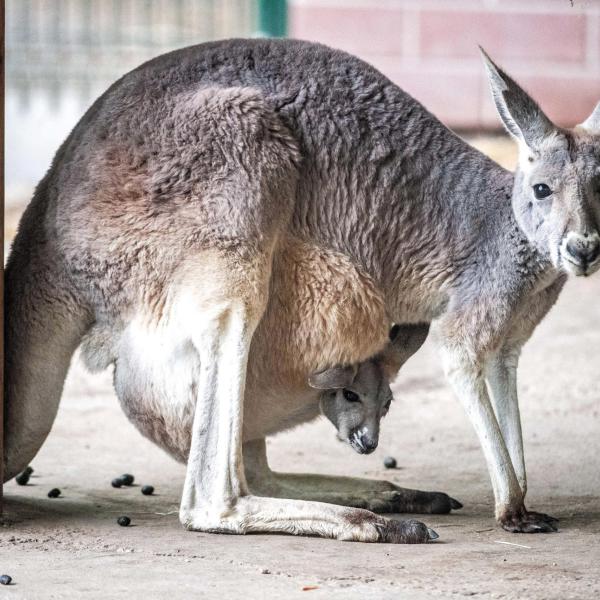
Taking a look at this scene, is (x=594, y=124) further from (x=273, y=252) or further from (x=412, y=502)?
(x=412, y=502)

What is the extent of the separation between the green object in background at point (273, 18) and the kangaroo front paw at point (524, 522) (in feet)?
22.1

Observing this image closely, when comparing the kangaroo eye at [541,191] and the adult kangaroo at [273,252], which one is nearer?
the adult kangaroo at [273,252]

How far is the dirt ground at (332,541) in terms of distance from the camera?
11.6 ft

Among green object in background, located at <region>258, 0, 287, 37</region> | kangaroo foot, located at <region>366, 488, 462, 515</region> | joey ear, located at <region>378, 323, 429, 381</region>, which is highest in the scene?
Answer: green object in background, located at <region>258, 0, 287, 37</region>

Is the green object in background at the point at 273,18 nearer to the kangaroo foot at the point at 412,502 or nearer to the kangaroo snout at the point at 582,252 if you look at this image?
the kangaroo foot at the point at 412,502

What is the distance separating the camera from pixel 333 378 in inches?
178

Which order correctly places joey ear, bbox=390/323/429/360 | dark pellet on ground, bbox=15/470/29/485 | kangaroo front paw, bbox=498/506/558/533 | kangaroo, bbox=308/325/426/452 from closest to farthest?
kangaroo front paw, bbox=498/506/558/533, kangaroo, bbox=308/325/426/452, joey ear, bbox=390/323/429/360, dark pellet on ground, bbox=15/470/29/485

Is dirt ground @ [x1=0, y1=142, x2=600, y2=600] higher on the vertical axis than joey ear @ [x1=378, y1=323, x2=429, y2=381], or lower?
lower

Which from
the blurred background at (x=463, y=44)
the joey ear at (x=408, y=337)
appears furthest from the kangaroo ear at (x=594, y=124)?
the blurred background at (x=463, y=44)

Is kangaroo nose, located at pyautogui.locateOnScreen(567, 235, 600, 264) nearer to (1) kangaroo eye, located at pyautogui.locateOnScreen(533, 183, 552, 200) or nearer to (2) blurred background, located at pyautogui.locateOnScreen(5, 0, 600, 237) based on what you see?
(1) kangaroo eye, located at pyautogui.locateOnScreen(533, 183, 552, 200)

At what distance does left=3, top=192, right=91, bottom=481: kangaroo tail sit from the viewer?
14.3 feet

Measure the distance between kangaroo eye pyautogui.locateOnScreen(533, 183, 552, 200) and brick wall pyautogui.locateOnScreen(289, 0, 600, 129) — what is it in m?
5.87

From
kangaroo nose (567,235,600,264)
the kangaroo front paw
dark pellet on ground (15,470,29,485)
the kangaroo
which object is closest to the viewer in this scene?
kangaroo nose (567,235,600,264)

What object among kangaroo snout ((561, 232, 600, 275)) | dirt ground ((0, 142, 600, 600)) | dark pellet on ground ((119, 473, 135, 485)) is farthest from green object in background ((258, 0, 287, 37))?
kangaroo snout ((561, 232, 600, 275))
